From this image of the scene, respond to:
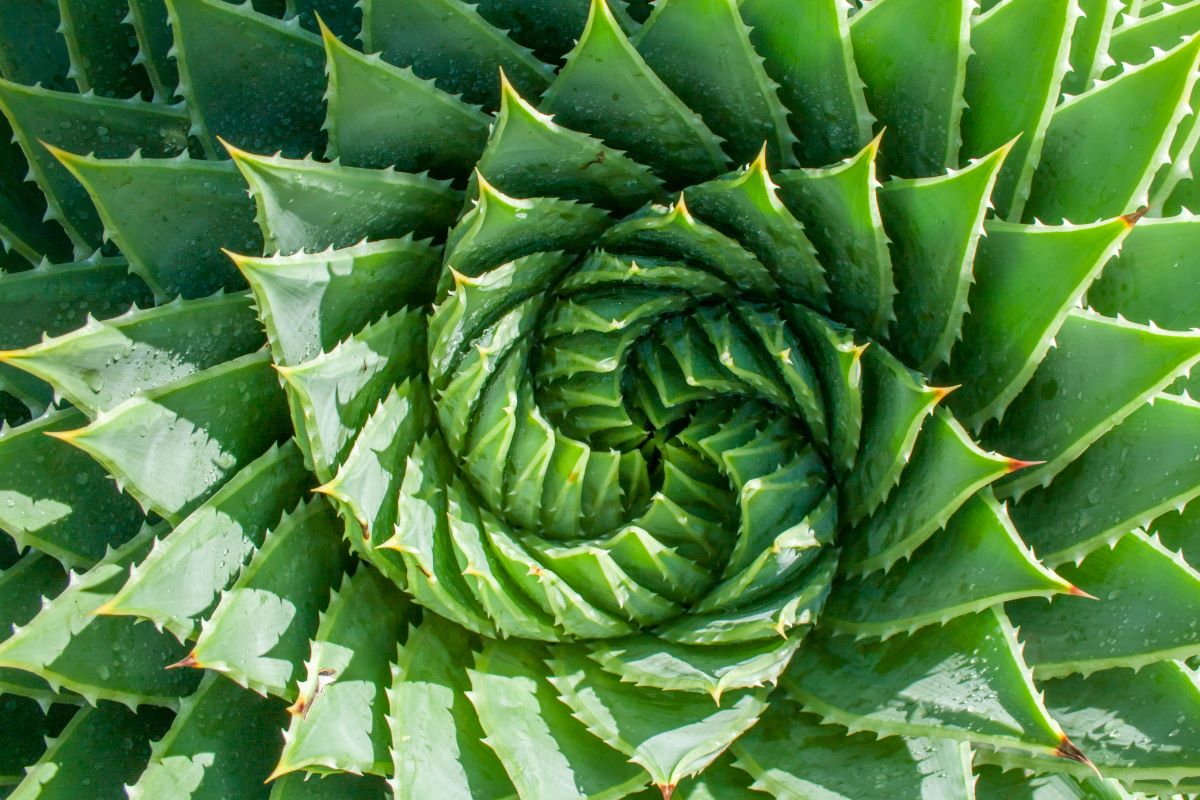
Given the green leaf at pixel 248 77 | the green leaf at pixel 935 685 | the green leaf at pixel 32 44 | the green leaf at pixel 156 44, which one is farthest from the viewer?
the green leaf at pixel 32 44

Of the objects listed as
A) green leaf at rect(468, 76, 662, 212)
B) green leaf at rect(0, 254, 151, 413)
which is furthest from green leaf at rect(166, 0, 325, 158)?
green leaf at rect(468, 76, 662, 212)

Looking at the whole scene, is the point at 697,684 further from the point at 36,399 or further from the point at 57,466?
the point at 36,399

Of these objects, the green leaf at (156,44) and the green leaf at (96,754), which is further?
the green leaf at (156,44)

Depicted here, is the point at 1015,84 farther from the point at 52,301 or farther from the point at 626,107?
the point at 52,301

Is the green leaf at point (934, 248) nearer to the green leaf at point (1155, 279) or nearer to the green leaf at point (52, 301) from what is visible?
the green leaf at point (1155, 279)

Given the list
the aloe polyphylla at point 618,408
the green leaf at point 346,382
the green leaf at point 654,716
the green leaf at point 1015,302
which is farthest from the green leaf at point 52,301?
the green leaf at point 1015,302

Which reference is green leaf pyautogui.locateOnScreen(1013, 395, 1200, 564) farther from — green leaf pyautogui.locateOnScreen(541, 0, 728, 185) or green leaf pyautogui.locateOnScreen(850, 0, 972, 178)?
green leaf pyautogui.locateOnScreen(541, 0, 728, 185)

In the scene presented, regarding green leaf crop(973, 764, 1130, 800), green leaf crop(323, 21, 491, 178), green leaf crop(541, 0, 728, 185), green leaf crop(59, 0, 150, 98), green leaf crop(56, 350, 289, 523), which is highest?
green leaf crop(59, 0, 150, 98)
